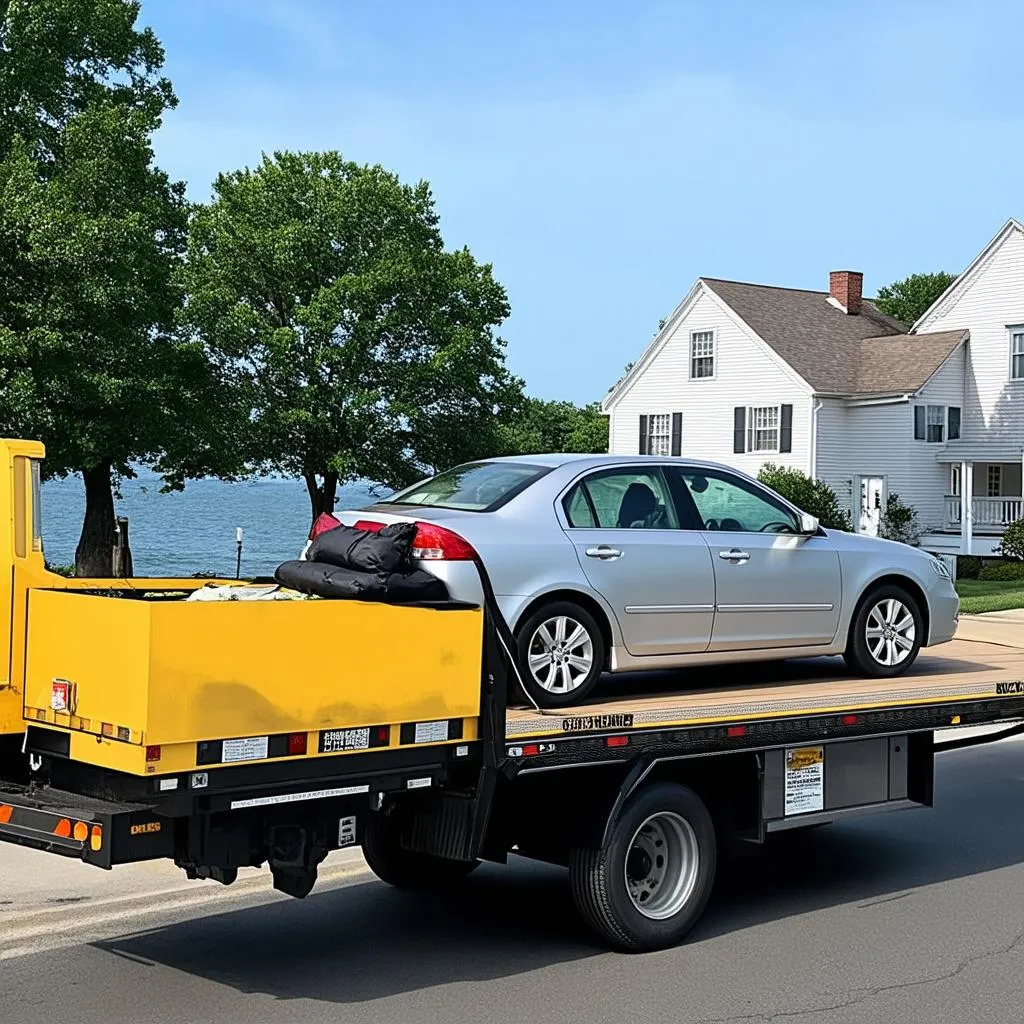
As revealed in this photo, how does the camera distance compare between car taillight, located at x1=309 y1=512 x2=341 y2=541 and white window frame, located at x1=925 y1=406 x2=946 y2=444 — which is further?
white window frame, located at x1=925 y1=406 x2=946 y2=444

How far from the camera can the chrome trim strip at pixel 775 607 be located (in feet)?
29.2

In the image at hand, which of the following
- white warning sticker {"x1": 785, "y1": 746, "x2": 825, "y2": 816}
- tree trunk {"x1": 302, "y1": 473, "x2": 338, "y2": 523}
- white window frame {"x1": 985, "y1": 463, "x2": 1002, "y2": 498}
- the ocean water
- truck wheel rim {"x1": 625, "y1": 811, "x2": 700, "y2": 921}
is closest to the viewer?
truck wheel rim {"x1": 625, "y1": 811, "x2": 700, "y2": 921}

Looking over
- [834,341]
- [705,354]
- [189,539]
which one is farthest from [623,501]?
[189,539]

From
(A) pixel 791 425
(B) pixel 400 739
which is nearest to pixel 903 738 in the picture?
(B) pixel 400 739

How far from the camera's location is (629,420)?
49.0 m

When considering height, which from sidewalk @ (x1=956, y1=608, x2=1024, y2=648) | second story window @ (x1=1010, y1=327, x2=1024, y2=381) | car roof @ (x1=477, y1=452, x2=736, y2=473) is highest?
second story window @ (x1=1010, y1=327, x2=1024, y2=381)

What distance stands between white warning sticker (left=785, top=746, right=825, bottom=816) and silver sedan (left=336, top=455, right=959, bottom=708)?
3.06ft

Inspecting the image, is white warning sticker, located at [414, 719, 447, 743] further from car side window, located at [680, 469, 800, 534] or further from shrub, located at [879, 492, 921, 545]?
shrub, located at [879, 492, 921, 545]

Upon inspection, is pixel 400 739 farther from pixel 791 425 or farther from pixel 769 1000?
pixel 791 425

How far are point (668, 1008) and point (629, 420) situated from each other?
43.0 metres

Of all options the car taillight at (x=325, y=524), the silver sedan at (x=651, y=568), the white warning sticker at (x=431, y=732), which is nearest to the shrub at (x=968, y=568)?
the silver sedan at (x=651, y=568)

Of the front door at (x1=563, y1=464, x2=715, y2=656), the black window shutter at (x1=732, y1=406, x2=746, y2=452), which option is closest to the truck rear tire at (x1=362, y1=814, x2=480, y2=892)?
the front door at (x1=563, y1=464, x2=715, y2=656)

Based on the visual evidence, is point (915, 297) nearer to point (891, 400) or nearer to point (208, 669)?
point (891, 400)

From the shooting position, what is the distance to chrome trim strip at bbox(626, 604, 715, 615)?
8.46m
